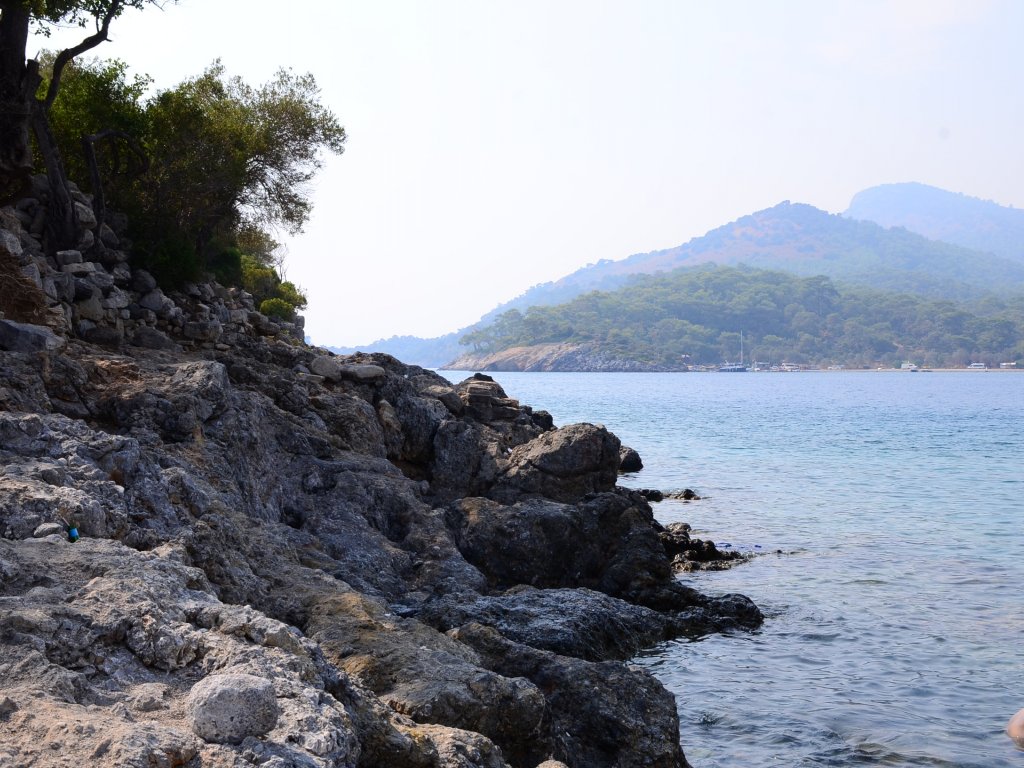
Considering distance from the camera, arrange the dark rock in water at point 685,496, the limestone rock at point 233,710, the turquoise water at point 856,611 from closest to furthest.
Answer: the limestone rock at point 233,710 < the turquoise water at point 856,611 < the dark rock in water at point 685,496

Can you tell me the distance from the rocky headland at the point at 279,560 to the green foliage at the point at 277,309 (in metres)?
17.2

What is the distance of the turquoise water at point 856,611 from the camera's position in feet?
38.6

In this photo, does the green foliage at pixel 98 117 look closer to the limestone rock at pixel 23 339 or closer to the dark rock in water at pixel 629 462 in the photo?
the limestone rock at pixel 23 339

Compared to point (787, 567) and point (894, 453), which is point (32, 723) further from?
point (894, 453)

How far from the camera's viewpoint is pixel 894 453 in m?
49.9

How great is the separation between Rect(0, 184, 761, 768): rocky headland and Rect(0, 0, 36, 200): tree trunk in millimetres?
907

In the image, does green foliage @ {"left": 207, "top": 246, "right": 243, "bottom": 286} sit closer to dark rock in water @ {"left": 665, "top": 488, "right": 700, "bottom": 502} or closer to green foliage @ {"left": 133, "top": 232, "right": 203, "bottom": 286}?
green foliage @ {"left": 133, "top": 232, "right": 203, "bottom": 286}

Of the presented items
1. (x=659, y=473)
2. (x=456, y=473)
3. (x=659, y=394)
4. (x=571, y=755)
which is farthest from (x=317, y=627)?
(x=659, y=394)

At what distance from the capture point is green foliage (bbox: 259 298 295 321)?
1672 inches

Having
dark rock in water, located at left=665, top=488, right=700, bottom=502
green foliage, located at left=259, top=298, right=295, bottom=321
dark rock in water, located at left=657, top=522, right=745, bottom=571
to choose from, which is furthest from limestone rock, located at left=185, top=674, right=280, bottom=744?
green foliage, located at left=259, top=298, right=295, bottom=321

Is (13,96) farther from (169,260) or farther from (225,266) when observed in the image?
(225,266)

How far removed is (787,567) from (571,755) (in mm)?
14550

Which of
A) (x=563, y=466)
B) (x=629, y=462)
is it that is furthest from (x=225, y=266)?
(x=629, y=462)

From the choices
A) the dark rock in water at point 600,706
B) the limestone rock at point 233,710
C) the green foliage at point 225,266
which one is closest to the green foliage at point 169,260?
the green foliage at point 225,266
